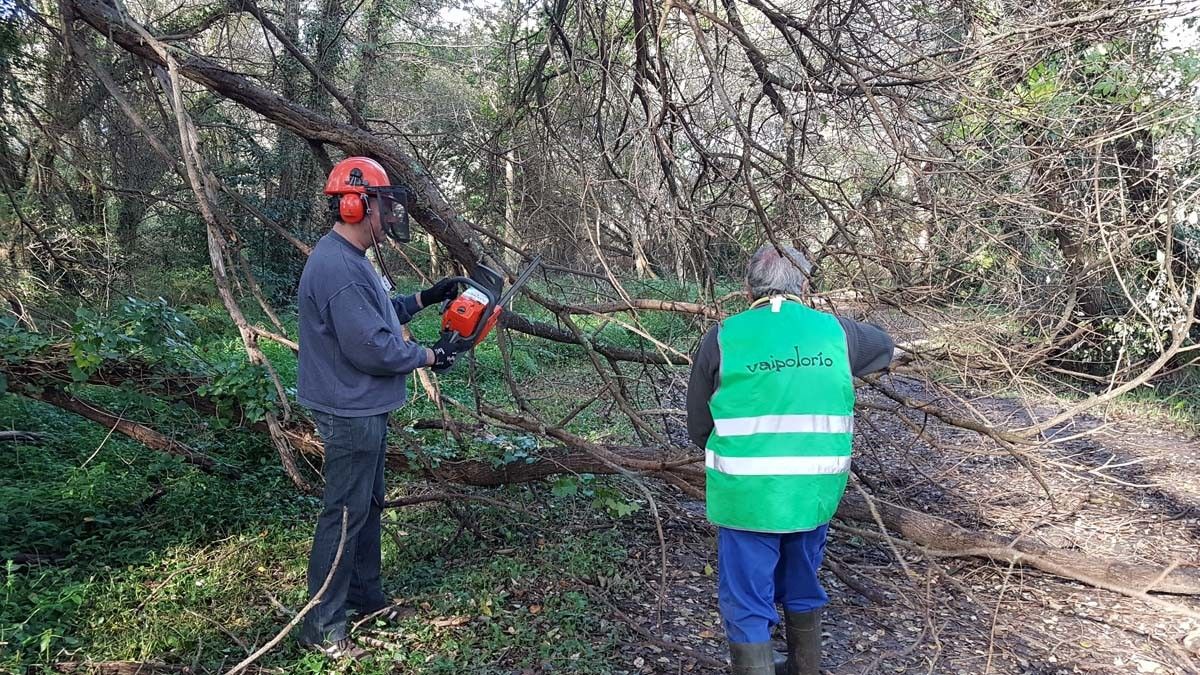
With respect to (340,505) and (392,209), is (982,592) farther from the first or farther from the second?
(392,209)

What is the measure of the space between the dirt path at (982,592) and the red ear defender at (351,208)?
2448mm

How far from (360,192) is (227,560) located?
7.59ft

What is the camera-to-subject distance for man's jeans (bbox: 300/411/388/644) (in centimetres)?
319

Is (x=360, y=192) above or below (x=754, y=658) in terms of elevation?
above

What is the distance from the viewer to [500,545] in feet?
14.8

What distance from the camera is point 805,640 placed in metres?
3.07

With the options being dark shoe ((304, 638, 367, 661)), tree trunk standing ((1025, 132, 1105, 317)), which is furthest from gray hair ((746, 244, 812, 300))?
dark shoe ((304, 638, 367, 661))

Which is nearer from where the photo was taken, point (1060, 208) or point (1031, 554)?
point (1031, 554)

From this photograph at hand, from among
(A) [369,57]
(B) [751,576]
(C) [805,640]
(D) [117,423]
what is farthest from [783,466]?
(A) [369,57]

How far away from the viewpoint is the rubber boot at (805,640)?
305cm

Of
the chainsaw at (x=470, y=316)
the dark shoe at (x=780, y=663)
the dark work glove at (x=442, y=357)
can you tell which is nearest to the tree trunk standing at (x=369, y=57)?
the chainsaw at (x=470, y=316)

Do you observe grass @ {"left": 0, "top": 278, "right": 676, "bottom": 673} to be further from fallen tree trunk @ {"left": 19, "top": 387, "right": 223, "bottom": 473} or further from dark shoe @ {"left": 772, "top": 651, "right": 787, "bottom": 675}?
dark shoe @ {"left": 772, "top": 651, "right": 787, "bottom": 675}

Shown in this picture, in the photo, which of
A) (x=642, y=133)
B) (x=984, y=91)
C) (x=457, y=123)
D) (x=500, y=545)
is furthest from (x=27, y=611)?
(x=984, y=91)

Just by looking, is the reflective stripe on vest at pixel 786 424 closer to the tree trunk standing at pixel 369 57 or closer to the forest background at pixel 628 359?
the forest background at pixel 628 359
